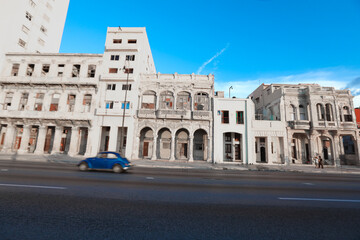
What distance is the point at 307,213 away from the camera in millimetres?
4270

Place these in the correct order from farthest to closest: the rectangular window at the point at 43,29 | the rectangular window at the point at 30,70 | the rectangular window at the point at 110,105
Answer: the rectangular window at the point at 43,29
the rectangular window at the point at 30,70
the rectangular window at the point at 110,105

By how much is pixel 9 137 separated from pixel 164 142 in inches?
934

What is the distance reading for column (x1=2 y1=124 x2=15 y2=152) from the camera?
24.0 m

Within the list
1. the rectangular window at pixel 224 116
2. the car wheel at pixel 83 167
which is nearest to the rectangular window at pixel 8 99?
the car wheel at pixel 83 167

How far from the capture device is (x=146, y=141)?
26375 mm

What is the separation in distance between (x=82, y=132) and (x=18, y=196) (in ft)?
81.3

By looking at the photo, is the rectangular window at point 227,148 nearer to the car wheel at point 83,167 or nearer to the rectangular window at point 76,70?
the car wheel at point 83,167

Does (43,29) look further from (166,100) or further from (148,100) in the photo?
(166,100)


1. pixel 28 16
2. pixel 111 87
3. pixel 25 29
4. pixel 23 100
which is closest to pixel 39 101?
pixel 23 100

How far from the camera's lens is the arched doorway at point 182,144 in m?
26.0

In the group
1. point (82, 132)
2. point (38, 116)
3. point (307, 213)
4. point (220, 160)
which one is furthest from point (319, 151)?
point (38, 116)

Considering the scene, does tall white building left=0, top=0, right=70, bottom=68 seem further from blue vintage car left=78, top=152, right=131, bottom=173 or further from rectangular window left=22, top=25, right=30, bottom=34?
blue vintage car left=78, top=152, right=131, bottom=173

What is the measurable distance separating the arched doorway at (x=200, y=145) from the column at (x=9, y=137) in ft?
93.4

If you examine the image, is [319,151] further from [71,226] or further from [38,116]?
[38,116]
